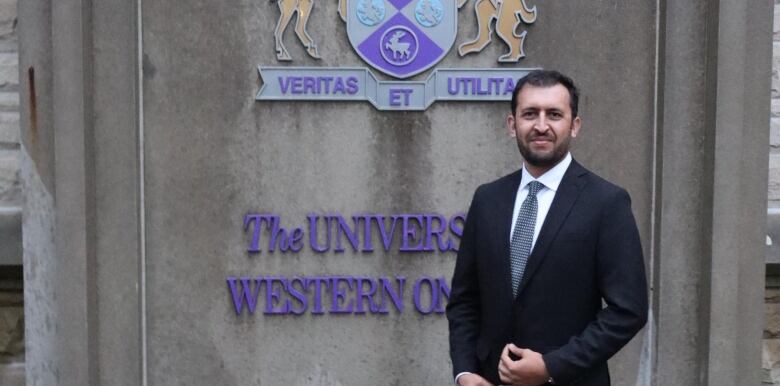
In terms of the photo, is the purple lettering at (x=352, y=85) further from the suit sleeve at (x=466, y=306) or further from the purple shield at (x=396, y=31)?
the suit sleeve at (x=466, y=306)

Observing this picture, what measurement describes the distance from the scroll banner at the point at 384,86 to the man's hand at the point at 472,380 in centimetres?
181

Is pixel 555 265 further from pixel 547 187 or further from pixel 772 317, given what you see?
pixel 772 317

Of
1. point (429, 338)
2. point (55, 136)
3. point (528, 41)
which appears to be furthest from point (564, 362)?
point (55, 136)

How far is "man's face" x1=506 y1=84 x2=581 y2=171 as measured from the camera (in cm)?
244

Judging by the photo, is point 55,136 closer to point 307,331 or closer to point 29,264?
point 29,264

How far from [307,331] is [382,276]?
1.57ft

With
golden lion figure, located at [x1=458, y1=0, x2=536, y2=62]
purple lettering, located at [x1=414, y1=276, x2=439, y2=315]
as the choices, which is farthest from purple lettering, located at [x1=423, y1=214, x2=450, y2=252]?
golden lion figure, located at [x1=458, y1=0, x2=536, y2=62]

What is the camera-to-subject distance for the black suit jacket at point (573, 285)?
2361 millimetres

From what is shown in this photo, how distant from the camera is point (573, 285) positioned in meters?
2.43

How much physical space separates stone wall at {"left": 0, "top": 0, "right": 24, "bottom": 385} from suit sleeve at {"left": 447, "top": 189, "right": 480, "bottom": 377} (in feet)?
8.52

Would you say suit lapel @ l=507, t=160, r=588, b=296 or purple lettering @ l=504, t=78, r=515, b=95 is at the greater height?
purple lettering @ l=504, t=78, r=515, b=95

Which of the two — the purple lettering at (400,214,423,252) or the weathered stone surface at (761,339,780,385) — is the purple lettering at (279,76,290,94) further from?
the weathered stone surface at (761,339,780,385)

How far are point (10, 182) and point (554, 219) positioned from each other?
308 centimetres

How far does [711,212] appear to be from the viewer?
389cm
